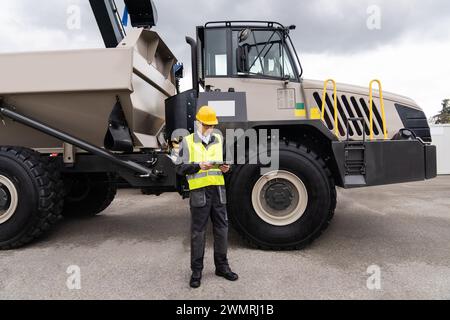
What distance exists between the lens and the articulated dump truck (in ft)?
13.0

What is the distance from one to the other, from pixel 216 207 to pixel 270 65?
2.14m

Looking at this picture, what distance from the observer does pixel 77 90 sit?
4059mm

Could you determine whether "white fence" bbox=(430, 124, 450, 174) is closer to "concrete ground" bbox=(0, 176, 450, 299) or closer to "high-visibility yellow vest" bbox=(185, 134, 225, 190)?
"concrete ground" bbox=(0, 176, 450, 299)

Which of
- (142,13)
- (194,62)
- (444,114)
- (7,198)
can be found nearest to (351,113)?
(194,62)

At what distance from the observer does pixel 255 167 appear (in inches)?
155

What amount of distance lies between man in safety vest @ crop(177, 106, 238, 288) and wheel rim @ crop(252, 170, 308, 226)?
841mm

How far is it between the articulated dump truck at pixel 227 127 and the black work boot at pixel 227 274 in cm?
79

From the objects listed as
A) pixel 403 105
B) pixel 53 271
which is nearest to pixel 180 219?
pixel 53 271

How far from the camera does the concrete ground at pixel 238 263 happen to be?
9.68 ft

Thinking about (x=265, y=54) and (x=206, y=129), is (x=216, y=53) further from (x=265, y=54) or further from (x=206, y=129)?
(x=206, y=129)

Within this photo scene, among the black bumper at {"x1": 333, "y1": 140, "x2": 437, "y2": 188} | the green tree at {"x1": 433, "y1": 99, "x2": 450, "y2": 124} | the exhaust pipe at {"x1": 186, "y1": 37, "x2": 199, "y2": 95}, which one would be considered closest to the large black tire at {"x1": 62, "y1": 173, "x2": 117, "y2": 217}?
the exhaust pipe at {"x1": 186, "y1": 37, "x2": 199, "y2": 95}

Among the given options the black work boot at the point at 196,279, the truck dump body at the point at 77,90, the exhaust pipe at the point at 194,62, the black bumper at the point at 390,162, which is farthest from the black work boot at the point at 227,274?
the exhaust pipe at the point at 194,62
